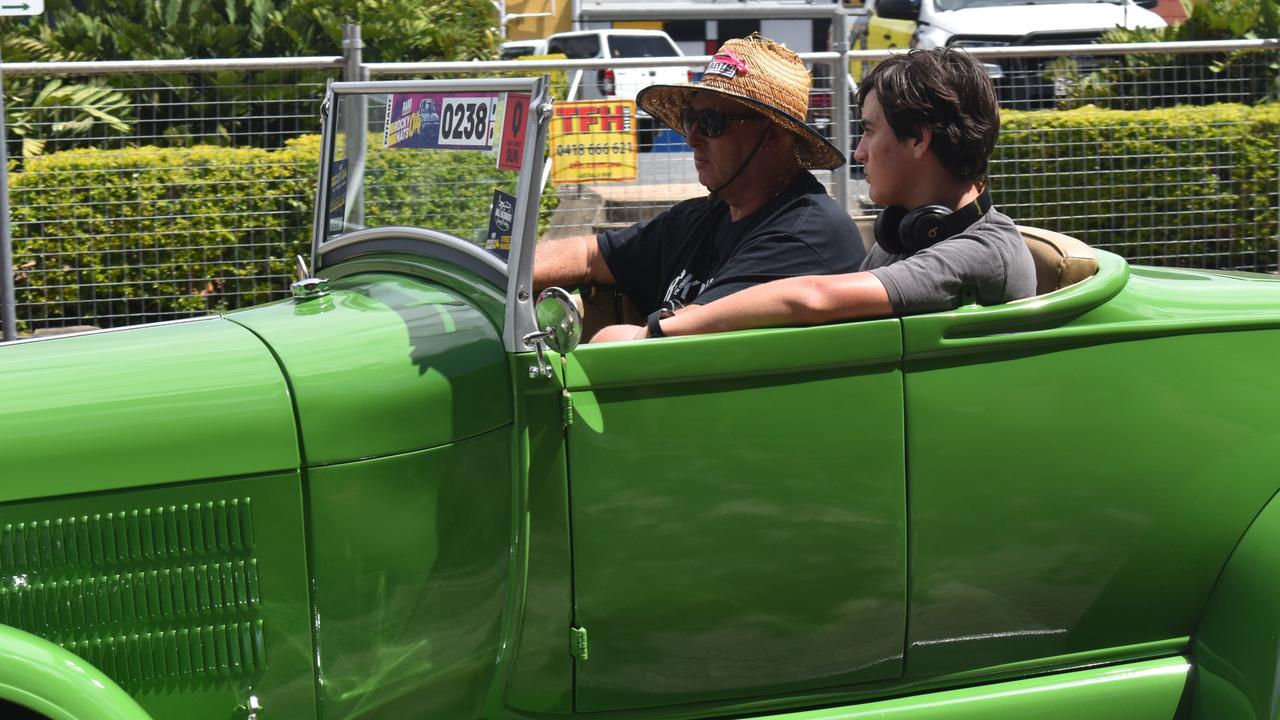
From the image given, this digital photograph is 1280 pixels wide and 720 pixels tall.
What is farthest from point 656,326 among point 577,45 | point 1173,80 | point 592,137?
point 577,45

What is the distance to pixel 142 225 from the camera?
6.44 metres

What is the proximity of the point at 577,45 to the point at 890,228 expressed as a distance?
15.5 m

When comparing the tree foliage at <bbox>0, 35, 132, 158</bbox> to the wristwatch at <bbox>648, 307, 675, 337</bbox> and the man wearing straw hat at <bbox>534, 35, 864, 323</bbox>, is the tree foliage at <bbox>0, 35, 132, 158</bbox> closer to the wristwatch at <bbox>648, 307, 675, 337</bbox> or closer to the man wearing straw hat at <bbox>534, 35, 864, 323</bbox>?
the man wearing straw hat at <bbox>534, 35, 864, 323</bbox>

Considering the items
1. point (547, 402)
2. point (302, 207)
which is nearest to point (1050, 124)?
point (302, 207)

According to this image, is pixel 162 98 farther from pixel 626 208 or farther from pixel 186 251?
pixel 626 208

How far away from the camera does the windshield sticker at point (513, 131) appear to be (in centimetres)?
231

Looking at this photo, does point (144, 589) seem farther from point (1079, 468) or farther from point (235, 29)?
point (235, 29)

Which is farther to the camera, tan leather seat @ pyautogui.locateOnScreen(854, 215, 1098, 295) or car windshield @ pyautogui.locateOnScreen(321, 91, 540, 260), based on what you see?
tan leather seat @ pyautogui.locateOnScreen(854, 215, 1098, 295)

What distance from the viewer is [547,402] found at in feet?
7.30

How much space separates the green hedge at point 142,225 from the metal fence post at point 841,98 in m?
1.50

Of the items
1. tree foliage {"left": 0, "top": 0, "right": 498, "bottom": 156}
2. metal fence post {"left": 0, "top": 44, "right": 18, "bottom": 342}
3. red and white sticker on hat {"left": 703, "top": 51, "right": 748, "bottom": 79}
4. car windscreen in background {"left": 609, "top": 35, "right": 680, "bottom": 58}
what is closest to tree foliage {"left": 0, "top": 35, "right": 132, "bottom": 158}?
tree foliage {"left": 0, "top": 0, "right": 498, "bottom": 156}

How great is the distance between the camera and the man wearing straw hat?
2.78 m

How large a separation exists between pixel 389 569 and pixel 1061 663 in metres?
1.36

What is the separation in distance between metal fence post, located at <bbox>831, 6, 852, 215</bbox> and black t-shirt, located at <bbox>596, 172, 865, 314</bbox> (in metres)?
3.30
